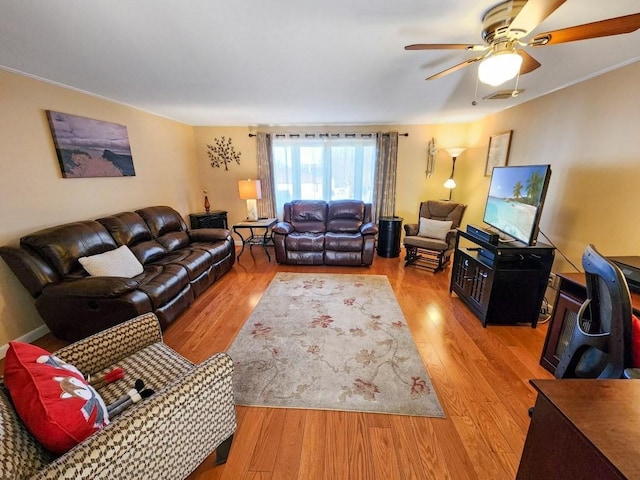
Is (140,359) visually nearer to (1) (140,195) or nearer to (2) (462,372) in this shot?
(2) (462,372)

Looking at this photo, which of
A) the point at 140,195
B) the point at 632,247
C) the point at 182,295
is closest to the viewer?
the point at 632,247

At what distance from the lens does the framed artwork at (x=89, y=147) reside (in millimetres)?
2467

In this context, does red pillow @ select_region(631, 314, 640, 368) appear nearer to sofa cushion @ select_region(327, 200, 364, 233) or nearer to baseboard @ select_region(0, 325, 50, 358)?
sofa cushion @ select_region(327, 200, 364, 233)

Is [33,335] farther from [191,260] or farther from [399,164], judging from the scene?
[399,164]

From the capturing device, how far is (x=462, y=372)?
1.89 metres

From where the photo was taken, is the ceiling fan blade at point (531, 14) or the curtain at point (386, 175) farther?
the curtain at point (386, 175)

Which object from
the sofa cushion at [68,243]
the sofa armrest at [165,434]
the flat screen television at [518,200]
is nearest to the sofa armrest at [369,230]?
the flat screen television at [518,200]

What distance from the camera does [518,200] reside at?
2.34 metres

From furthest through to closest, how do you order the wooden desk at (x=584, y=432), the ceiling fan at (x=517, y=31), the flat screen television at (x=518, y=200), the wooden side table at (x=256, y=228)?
the wooden side table at (x=256, y=228) < the flat screen television at (x=518, y=200) < the ceiling fan at (x=517, y=31) < the wooden desk at (x=584, y=432)

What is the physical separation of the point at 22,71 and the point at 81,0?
5.26ft

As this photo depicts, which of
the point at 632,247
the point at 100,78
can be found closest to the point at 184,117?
the point at 100,78

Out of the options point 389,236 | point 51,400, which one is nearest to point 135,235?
point 51,400

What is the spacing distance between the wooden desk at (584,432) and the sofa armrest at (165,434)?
121cm

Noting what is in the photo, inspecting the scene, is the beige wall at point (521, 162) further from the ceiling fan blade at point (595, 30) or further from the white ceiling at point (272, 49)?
the ceiling fan blade at point (595, 30)
